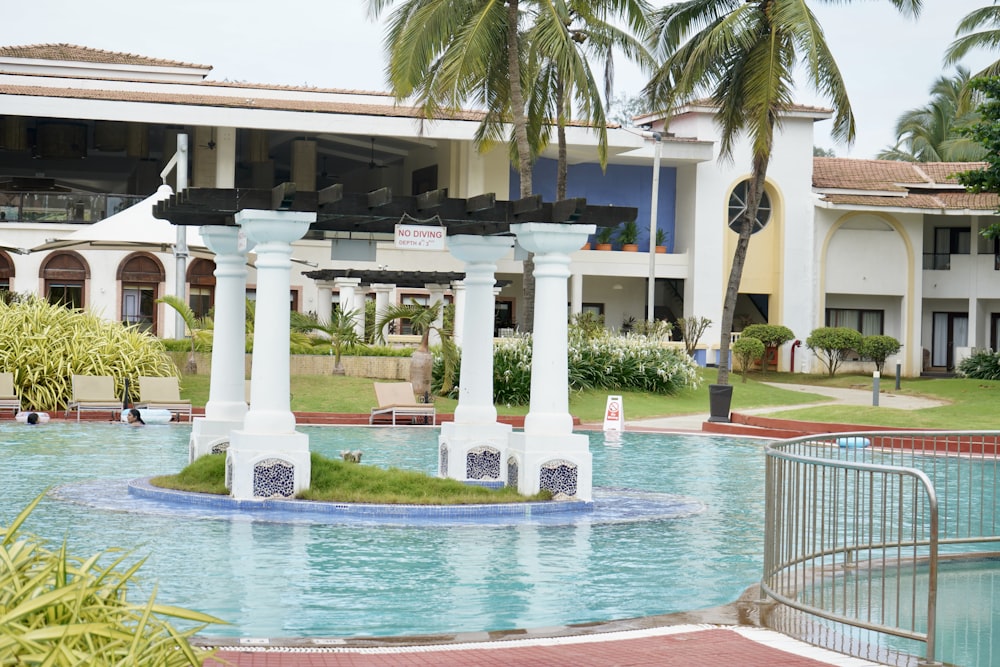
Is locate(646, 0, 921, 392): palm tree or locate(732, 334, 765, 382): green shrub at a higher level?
locate(646, 0, 921, 392): palm tree

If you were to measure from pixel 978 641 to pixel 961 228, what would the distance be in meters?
43.4

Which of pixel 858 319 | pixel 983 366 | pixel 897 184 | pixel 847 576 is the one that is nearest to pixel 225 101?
pixel 897 184

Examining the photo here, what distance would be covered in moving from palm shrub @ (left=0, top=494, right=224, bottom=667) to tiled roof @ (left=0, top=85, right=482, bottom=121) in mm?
34435

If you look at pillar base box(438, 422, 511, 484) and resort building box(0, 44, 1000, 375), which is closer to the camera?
pillar base box(438, 422, 511, 484)

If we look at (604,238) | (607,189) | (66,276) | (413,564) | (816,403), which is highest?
(607,189)

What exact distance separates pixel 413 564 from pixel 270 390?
384 centimetres

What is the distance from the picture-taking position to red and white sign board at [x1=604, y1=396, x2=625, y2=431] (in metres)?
25.7

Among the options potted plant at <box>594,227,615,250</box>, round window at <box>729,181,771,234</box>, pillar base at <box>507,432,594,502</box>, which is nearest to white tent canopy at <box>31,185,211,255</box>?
pillar base at <box>507,432,594,502</box>

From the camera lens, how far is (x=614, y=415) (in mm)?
25828

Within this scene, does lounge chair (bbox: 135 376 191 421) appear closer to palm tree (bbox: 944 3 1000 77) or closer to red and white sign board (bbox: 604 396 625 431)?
red and white sign board (bbox: 604 396 625 431)

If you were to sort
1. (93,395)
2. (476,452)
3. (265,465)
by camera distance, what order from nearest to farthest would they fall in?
(265,465) → (476,452) → (93,395)

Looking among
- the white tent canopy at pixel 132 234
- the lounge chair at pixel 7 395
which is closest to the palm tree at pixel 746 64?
the white tent canopy at pixel 132 234

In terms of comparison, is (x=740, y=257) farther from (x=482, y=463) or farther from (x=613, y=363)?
(x=482, y=463)

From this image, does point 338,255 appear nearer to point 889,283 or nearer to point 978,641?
point 978,641
